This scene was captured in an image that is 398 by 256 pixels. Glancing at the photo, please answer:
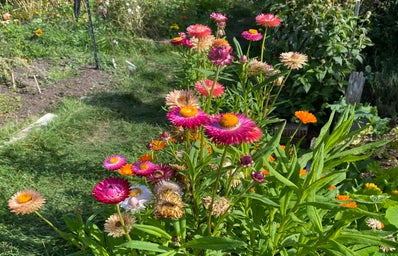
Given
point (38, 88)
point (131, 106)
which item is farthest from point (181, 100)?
point (38, 88)

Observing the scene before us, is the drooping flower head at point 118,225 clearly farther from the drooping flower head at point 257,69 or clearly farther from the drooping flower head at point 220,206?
the drooping flower head at point 257,69

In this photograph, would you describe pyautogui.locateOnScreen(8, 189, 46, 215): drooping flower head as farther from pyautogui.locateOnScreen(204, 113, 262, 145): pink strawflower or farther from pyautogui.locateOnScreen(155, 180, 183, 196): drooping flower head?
pyautogui.locateOnScreen(204, 113, 262, 145): pink strawflower

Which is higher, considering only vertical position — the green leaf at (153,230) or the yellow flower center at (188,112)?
the yellow flower center at (188,112)

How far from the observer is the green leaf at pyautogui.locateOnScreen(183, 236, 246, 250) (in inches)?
53.8

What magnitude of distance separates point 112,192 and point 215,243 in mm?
378

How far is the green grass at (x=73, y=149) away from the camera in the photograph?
2.71m

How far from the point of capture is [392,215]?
1768 millimetres

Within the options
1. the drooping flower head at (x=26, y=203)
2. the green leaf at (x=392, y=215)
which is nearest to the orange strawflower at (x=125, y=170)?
the drooping flower head at (x=26, y=203)

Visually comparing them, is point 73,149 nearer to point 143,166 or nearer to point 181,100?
point 143,166

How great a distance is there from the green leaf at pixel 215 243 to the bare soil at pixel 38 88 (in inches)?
126

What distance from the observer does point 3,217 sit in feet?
9.22

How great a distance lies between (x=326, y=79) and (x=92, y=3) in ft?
14.1

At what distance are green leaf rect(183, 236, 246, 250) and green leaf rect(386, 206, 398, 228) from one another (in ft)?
2.37

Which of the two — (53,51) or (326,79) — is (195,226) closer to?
(326,79)
